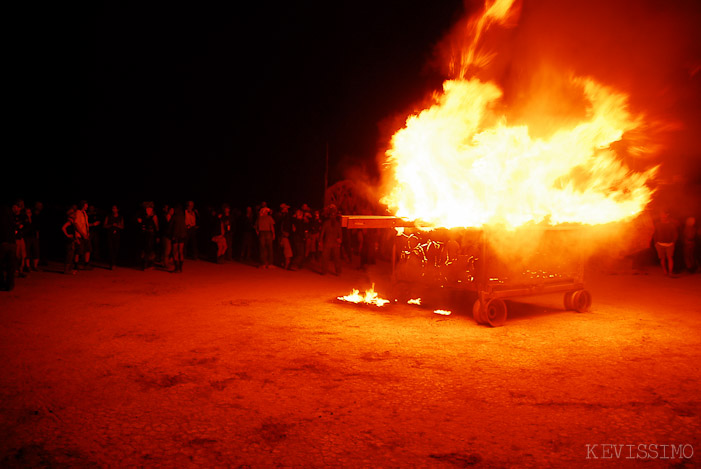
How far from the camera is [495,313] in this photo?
8.88 metres

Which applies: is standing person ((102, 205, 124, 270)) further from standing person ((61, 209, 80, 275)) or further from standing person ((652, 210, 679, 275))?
standing person ((652, 210, 679, 275))

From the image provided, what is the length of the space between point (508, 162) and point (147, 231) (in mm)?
10647

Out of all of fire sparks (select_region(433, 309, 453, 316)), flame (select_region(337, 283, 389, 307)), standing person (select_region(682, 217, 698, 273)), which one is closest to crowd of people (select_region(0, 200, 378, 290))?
flame (select_region(337, 283, 389, 307))

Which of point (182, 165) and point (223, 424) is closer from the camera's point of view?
point (223, 424)

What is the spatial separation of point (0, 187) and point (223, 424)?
27.4 metres

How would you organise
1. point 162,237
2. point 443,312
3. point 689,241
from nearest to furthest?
point 443,312 < point 162,237 < point 689,241

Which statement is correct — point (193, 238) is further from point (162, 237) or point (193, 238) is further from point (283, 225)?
point (283, 225)

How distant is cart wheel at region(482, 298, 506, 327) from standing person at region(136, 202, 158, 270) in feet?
34.9

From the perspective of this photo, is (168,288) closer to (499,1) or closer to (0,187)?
(499,1)

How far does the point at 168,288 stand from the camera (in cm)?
1216

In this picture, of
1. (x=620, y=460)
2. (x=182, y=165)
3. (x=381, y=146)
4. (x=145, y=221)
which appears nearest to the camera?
(x=620, y=460)

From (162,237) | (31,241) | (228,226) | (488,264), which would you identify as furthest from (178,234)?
(488,264)

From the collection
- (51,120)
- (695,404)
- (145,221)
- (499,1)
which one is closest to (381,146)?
(145,221)

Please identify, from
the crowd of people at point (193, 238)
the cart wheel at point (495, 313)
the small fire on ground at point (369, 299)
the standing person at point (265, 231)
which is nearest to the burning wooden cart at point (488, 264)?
the cart wheel at point (495, 313)
